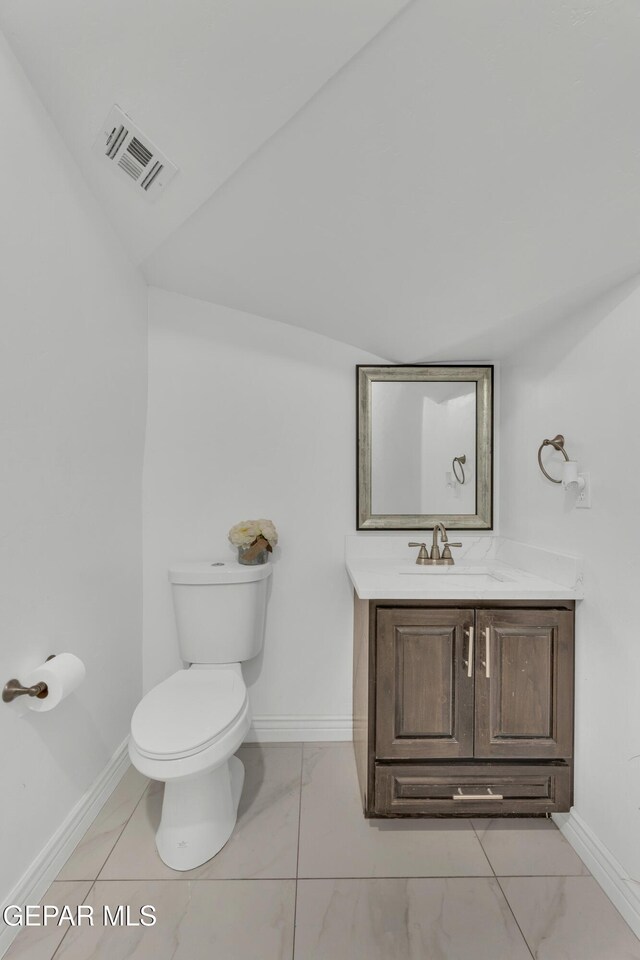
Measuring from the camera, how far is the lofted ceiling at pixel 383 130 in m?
0.95

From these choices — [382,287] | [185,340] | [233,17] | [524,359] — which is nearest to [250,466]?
[185,340]

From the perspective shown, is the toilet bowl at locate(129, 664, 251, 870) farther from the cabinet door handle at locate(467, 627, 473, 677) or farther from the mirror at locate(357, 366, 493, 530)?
the mirror at locate(357, 366, 493, 530)

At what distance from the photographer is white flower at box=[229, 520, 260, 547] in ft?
6.60

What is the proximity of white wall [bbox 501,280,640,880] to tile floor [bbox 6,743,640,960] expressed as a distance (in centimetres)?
23

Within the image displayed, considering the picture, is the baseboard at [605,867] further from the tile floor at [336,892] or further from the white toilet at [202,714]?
the white toilet at [202,714]

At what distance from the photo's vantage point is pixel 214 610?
1917mm

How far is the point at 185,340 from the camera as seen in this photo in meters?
2.19

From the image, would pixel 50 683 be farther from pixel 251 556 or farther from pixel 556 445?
pixel 556 445

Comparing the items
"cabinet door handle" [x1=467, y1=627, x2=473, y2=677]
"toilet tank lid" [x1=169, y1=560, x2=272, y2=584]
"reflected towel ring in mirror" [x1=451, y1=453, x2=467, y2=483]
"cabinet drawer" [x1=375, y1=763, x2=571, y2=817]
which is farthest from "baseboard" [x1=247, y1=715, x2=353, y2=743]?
"reflected towel ring in mirror" [x1=451, y1=453, x2=467, y2=483]

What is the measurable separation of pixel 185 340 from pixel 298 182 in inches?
40.3

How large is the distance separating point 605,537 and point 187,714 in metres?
1.44

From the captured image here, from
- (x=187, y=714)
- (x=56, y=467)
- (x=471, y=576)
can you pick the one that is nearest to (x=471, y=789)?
(x=471, y=576)

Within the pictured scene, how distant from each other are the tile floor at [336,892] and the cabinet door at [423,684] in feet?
0.98

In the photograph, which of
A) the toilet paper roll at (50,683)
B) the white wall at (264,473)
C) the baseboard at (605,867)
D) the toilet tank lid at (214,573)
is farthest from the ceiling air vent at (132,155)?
the baseboard at (605,867)
